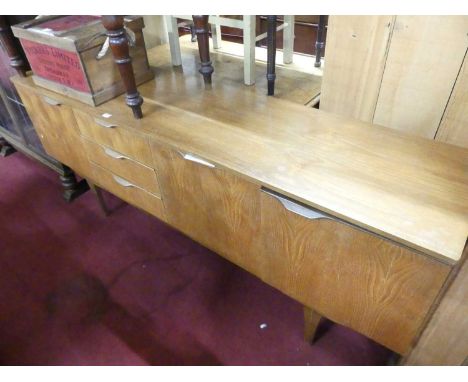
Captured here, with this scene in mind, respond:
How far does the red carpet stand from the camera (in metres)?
1.18

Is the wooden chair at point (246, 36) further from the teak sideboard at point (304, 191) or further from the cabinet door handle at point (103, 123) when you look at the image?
the cabinet door handle at point (103, 123)

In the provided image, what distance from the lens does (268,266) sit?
102cm

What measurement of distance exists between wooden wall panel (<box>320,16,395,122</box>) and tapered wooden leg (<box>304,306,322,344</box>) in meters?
0.60

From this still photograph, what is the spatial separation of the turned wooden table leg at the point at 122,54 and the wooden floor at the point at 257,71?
36 centimetres

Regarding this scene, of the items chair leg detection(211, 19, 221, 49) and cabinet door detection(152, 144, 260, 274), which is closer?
cabinet door detection(152, 144, 260, 274)

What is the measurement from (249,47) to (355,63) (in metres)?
Answer: 0.36

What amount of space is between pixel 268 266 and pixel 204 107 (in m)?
0.53

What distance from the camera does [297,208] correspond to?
805mm

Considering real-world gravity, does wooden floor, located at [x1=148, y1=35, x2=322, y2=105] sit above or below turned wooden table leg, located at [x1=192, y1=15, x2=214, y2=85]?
below

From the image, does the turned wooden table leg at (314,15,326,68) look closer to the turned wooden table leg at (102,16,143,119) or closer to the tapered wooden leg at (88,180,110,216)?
the turned wooden table leg at (102,16,143,119)

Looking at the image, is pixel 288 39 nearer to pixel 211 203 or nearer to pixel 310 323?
pixel 211 203

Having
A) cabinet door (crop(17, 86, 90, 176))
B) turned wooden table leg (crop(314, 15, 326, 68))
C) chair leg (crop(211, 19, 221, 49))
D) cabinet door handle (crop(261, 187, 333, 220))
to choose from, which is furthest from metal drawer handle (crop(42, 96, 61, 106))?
turned wooden table leg (crop(314, 15, 326, 68))

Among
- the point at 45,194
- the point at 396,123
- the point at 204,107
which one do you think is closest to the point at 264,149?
the point at 204,107
